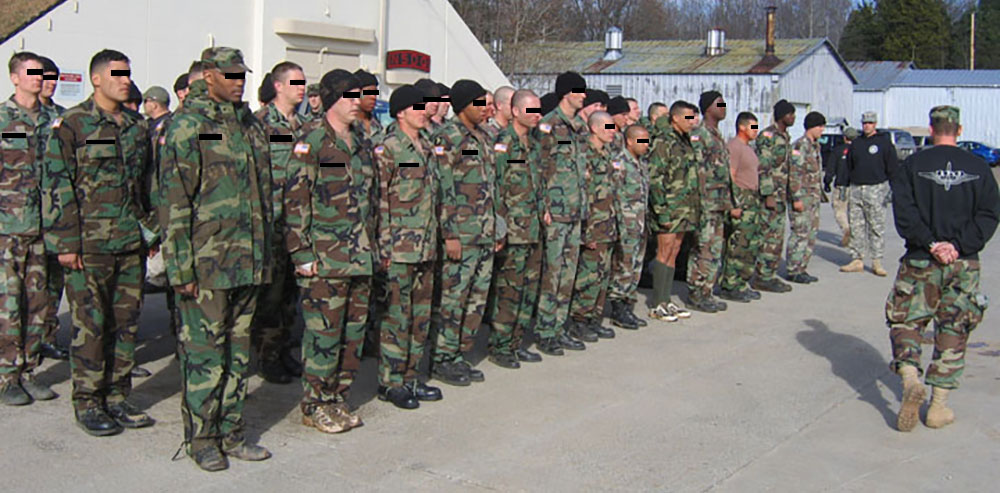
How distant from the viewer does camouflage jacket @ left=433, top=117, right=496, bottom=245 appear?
7.01 metres

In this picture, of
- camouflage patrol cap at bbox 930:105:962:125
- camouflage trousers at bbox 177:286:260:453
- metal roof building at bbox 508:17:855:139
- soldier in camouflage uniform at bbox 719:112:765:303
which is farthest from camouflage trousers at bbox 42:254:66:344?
metal roof building at bbox 508:17:855:139

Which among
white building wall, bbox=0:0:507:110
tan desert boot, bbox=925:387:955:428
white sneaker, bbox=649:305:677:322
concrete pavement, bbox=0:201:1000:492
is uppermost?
white building wall, bbox=0:0:507:110

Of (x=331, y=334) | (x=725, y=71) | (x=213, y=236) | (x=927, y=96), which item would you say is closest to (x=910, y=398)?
(x=331, y=334)

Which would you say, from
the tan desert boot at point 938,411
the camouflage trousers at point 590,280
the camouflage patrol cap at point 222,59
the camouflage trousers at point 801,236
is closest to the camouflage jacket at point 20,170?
the camouflage patrol cap at point 222,59

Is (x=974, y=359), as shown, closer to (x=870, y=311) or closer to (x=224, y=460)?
(x=870, y=311)

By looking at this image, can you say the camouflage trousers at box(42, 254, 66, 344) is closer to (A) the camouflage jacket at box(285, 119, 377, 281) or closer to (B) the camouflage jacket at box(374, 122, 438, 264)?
(A) the camouflage jacket at box(285, 119, 377, 281)

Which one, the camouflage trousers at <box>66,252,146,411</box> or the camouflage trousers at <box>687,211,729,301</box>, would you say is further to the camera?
the camouflage trousers at <box>687,211,729,301</box>

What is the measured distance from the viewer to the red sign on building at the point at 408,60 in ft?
53.5

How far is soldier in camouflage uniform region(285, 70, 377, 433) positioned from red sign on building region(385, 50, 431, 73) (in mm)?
10334

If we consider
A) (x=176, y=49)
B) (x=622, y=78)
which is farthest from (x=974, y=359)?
(x=622, y=78)

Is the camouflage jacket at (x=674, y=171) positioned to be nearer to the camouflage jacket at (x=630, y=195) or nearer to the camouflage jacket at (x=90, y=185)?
the camouflage jacket at (x=630, y=195)

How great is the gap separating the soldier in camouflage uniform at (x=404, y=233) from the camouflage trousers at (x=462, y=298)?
0.32m

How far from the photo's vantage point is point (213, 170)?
537cm

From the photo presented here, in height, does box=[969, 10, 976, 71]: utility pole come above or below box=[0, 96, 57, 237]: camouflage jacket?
above
